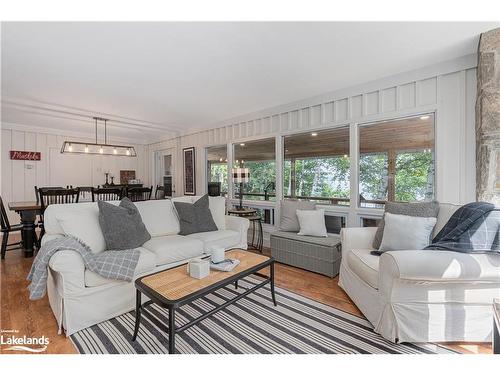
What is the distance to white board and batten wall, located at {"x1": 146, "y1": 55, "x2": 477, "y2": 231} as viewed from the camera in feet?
7.96

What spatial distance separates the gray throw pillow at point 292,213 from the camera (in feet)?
11.3

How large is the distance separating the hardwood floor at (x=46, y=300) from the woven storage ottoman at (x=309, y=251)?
0.31ft

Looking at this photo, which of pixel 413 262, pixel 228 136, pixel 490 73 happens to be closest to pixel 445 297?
pixel 413 262

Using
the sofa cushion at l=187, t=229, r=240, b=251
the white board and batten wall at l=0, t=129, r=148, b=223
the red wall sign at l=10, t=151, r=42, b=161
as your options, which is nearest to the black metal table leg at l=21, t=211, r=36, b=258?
the white board and batten wall at l=0, t=129, r=148, b=223

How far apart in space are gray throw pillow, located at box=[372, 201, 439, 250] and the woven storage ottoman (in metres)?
0.58

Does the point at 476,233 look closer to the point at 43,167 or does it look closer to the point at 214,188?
the point at 214,188

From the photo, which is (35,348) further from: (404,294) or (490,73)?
(490,73)

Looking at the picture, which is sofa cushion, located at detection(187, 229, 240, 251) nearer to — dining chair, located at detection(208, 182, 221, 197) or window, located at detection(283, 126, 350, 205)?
window, located at detection(283, 126, 350, 205)

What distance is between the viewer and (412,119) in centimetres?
284

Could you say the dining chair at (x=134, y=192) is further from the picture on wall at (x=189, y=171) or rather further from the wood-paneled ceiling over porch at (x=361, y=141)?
the wood-paneled ceiling over porch at (x=361, y=141)

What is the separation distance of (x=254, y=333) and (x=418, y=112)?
2.90 meters

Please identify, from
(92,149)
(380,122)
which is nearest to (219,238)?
(380,122)
